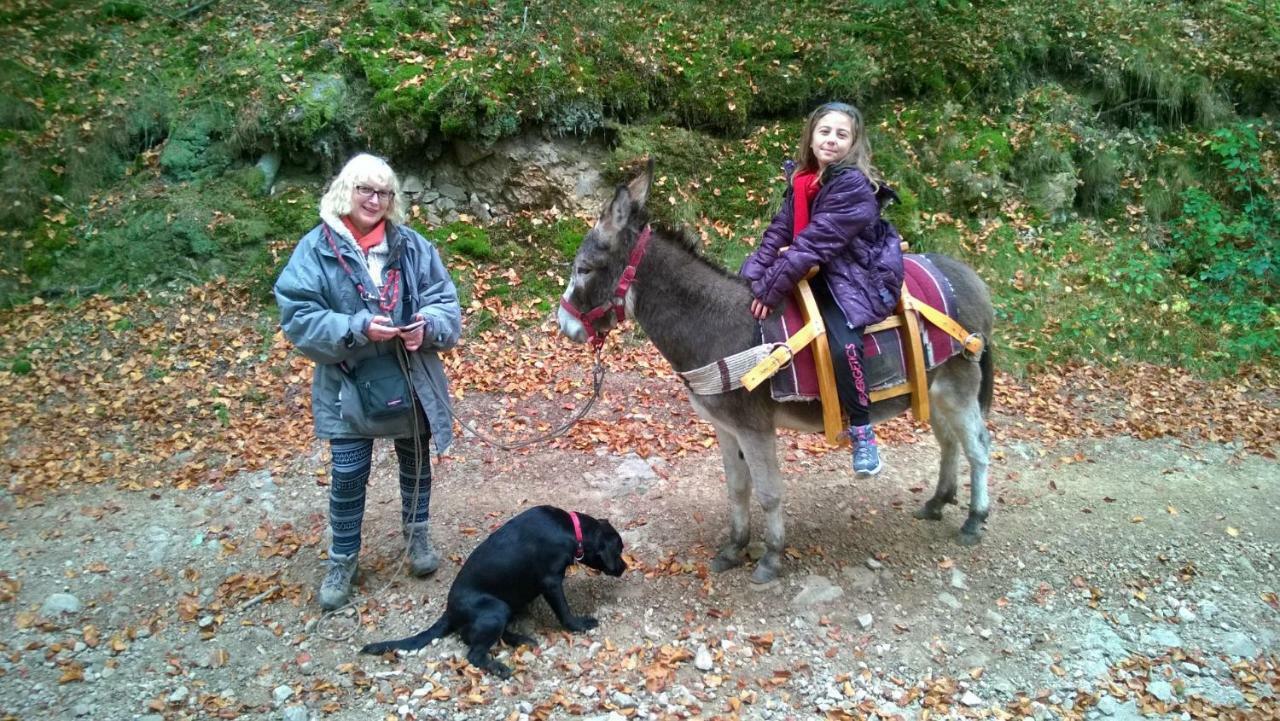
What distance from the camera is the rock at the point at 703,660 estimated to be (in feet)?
13.1

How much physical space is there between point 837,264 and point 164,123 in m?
9.82

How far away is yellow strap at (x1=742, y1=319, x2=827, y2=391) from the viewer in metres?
4.05

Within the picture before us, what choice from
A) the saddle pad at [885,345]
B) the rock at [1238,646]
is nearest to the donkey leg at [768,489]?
the saddle pad at [885,345]

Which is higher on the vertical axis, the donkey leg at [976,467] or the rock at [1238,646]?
the donkey leg at [976,467]

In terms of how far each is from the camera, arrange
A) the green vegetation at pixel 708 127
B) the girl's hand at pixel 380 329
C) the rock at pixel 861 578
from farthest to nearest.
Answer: the green vegetation at pixel 708 127, the rock at pixel 861 578, the girl's hand at pixel 380 329

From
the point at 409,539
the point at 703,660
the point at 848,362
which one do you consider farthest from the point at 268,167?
the point at 703,660

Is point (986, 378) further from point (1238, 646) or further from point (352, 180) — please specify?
point (352, 180)

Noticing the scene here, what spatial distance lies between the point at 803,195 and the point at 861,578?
2537 mm

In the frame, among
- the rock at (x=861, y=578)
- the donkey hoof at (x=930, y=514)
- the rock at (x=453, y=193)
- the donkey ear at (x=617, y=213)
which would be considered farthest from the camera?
the rock at (x=453, y=193)

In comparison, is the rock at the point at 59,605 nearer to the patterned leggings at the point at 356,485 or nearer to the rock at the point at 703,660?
the patterned leggings at the point at 356,485

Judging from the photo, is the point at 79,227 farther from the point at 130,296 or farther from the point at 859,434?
the point at 859,434

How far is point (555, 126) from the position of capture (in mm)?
9664

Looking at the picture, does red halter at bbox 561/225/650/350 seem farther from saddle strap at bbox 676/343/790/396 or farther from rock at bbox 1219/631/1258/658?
rock at bbox 1219/631/1258/658

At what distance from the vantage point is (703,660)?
401 cm
